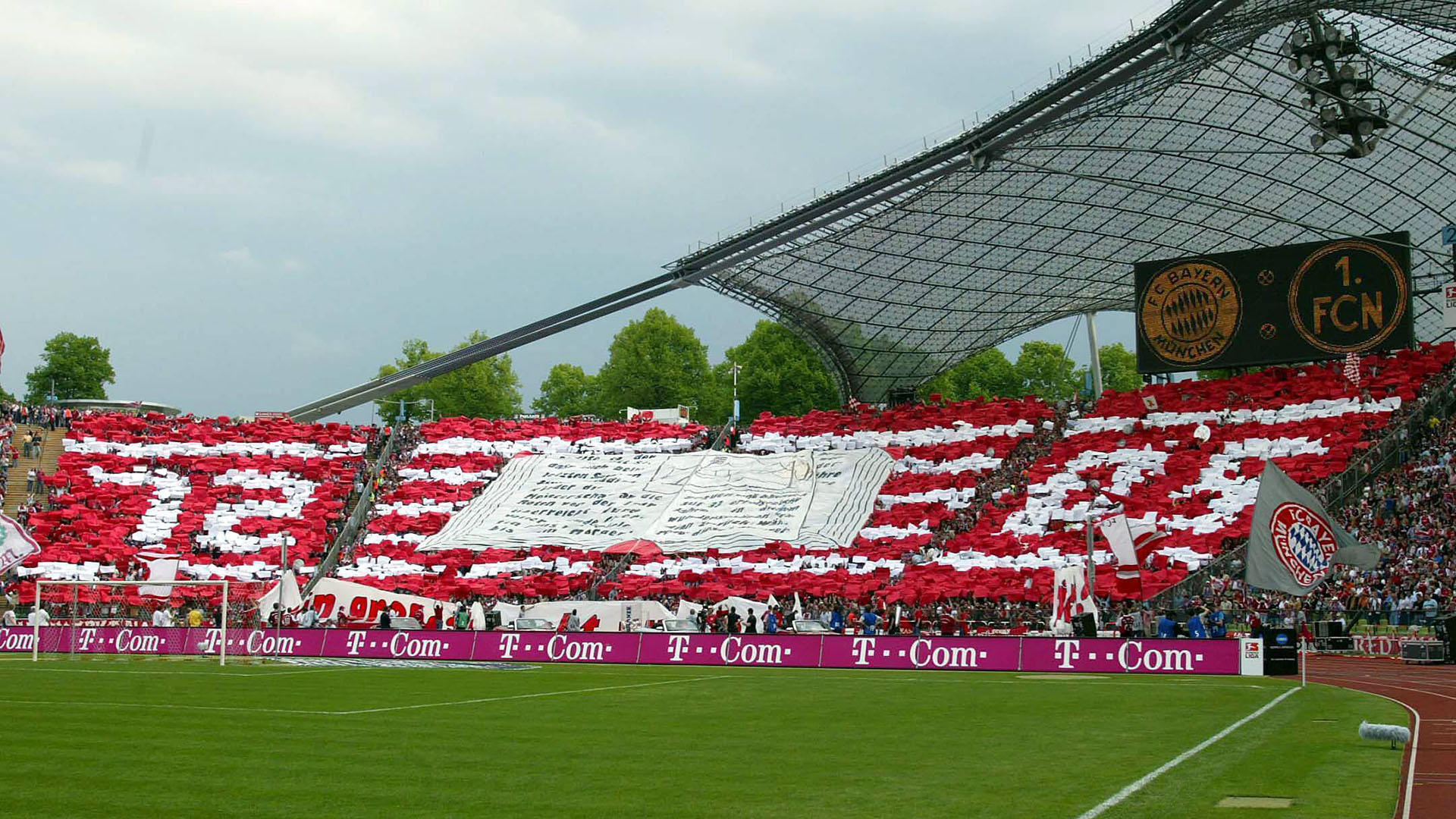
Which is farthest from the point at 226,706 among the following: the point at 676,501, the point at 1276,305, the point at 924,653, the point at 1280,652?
the point at 1276,305

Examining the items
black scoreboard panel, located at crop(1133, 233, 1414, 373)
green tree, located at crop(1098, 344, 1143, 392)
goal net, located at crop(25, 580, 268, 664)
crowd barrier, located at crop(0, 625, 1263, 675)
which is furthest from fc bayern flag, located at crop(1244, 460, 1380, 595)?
green tree, located at crop(1098, 344, 1143, 392)

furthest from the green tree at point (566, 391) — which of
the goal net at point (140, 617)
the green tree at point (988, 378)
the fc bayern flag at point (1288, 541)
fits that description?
the fc bayern flag at point (1288, 541)

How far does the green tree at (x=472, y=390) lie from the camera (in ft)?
379

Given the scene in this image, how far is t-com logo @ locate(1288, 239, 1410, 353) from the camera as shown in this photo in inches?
2032

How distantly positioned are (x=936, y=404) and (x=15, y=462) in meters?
43.8

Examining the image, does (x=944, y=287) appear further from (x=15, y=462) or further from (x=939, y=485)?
(x=15, y=462)

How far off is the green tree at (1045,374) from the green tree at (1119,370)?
522cm

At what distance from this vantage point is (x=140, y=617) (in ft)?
159

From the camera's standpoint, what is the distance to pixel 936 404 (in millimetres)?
66812

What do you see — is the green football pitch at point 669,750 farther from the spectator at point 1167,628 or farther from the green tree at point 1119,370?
the green tree at point 1119,370

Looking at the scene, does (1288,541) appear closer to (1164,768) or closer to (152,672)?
(1164,768)

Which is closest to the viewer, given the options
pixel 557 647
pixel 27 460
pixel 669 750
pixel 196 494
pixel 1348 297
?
pixel 669 750

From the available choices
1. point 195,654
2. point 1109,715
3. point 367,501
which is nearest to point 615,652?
point 195,654

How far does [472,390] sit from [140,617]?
67.9m
